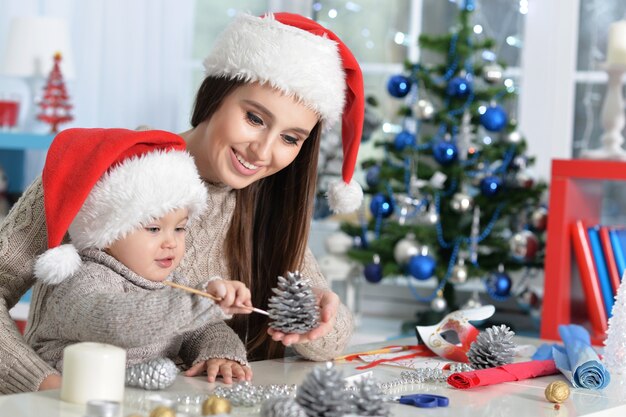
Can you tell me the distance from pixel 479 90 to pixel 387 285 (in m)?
0.83

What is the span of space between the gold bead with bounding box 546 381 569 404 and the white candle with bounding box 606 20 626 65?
1.62 meters

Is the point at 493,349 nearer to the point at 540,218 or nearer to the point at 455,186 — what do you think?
the point at 540,218

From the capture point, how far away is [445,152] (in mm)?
3219

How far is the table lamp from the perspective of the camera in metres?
3.51

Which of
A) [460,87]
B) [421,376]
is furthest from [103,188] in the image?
[460,87]

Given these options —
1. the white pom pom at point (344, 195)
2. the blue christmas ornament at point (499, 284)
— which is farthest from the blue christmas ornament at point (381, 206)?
the white pom pom at point (344, 195)

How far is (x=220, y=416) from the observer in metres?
1.24

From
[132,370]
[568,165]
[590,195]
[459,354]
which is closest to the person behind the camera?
[132,370]

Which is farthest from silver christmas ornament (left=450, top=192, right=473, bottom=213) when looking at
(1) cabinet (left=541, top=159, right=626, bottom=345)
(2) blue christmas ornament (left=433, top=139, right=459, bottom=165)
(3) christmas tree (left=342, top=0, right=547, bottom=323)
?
(1) cabinet (left=541, top=159, right=626, bottom=345)

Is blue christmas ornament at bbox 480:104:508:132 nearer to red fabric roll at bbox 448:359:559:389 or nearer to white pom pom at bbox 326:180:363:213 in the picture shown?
white pom pom at bbox 326:180:363:213

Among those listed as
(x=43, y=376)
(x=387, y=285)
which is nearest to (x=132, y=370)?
(x=43, y=376)

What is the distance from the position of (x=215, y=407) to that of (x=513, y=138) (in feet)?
7.07

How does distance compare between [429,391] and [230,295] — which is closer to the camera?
[230,295]

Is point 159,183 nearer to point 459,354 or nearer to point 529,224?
point 459,354
